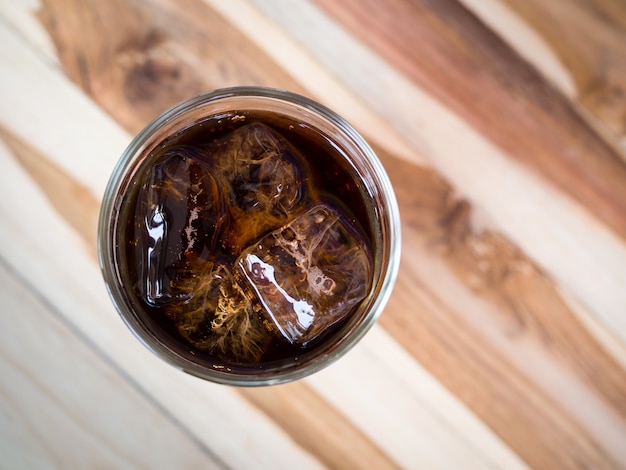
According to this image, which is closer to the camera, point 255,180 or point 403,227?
point 255,180

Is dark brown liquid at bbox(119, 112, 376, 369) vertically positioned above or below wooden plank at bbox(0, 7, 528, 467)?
above

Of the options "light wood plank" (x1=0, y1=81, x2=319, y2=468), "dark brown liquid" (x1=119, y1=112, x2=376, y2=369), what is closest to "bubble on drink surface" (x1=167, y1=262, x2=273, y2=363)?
"dark brown liquid" (x1=119, y1=112, x2=376, y2=369)

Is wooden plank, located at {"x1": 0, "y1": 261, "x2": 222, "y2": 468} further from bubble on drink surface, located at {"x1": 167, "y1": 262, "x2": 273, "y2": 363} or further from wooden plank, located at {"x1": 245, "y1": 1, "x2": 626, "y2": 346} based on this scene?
wooden plank, located at {"x1": 245, "y1": 1, "x2": 626, "y2": 346}

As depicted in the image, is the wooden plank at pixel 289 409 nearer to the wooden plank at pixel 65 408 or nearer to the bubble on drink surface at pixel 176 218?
the wooden plank at pixel 65 408

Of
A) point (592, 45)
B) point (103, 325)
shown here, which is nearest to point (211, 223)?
point (103, 325)

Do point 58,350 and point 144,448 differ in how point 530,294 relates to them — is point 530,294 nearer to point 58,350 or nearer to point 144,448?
point 144,448

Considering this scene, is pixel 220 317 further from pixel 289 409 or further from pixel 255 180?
pixel 289 409
